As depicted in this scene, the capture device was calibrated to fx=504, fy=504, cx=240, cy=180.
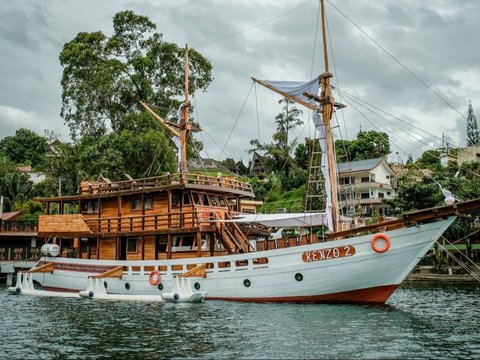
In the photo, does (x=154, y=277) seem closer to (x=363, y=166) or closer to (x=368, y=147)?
(x=363, y=166)

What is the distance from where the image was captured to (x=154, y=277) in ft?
79.1

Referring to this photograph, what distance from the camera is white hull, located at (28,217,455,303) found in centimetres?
1942

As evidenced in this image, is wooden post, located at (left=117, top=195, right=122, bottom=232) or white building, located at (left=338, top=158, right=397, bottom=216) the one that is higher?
white building, located at (left=338, top=158, right=397, bottom=216)

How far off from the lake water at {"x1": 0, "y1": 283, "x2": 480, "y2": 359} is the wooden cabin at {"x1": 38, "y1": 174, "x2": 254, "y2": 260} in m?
3.80

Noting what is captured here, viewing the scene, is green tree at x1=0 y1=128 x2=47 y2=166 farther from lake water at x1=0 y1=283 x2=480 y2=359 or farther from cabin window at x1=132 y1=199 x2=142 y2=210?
lake water at x1=0 y1=283 x2=480 y2=359

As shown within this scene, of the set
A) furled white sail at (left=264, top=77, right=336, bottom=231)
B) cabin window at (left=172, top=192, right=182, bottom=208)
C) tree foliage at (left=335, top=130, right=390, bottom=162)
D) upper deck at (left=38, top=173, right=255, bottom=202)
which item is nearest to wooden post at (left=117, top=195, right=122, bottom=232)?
upper deck at (left=38, top=173, right=255, bottom=202)

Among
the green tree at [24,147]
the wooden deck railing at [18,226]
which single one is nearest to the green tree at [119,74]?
the wooden deck railing at [18,226]

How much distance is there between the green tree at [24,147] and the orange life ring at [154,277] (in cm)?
8130

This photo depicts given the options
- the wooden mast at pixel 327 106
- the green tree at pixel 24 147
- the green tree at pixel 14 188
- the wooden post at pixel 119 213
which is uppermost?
the green tree at pixel 24 147

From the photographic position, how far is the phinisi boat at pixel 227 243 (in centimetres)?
1962

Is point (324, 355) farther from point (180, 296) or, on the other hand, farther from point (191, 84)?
point (191, 84)

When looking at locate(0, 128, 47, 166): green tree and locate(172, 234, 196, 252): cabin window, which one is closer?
locate(172, 234, 196, 252): cabin window

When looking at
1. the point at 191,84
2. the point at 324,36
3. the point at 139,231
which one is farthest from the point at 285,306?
the point at 191,84

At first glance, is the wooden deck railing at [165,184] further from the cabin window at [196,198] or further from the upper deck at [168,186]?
the cabin window at [196,198]
